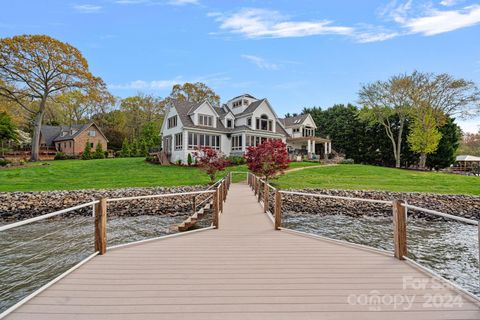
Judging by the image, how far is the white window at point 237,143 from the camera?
95.2ft

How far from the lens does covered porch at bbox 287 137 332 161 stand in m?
34.5

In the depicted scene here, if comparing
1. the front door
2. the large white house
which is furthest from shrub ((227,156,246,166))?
the front door

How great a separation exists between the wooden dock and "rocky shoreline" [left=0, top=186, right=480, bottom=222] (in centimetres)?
829

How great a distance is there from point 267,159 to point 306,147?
892 inches

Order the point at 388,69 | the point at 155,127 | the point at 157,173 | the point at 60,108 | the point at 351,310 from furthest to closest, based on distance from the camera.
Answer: the point at 60,108, the point at 155,127, the point at 388,69, the point at 157,173, the point at 351,310

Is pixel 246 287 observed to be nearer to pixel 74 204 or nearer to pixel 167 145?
pixel 74 204

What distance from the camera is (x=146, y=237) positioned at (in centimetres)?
883

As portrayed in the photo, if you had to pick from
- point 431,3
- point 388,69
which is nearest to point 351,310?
point 431,3

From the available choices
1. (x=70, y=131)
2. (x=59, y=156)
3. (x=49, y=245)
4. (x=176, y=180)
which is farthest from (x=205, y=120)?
(x=70, y=131)

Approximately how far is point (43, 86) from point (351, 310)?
34353 millimetres

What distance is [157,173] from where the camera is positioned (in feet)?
73.1

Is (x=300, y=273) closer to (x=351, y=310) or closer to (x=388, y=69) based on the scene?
(x=351, y=310)

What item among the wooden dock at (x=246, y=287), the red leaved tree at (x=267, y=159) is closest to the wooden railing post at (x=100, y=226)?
the wooden dock at (x=246, y=287)

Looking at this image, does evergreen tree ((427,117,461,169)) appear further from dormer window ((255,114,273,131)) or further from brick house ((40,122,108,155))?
brick house ((40,122,108,155))
